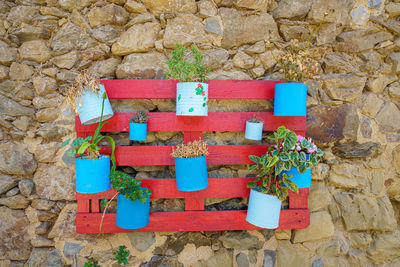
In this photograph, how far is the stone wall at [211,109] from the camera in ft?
6.02

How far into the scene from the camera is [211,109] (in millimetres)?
1888

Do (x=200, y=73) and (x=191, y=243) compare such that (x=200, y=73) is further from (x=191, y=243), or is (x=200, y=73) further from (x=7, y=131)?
A: (x=7, y=131)

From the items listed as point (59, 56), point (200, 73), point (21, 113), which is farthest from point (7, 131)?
point (200, 73)

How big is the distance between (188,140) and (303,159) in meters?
0.80

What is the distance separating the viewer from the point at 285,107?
1670 mm

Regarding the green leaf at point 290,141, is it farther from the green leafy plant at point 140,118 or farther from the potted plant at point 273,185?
the green leafy plant at point 140,118

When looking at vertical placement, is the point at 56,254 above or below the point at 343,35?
below

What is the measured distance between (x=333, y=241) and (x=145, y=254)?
1.49 metres

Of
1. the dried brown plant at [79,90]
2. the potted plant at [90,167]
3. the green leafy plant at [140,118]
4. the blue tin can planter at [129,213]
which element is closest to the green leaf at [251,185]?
the blue tin can planter at [129,213]

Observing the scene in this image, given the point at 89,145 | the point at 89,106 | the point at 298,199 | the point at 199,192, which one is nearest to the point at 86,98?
the point at 89,106

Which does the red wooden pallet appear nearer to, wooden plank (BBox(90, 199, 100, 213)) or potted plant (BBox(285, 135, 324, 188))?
wooden plank (BBox(90, 199, 100, 213))

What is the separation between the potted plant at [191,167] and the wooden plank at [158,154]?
16 cm

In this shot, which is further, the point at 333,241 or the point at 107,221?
the point at 333,241

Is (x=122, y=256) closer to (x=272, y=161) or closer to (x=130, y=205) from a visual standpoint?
(x=130, y=205)
